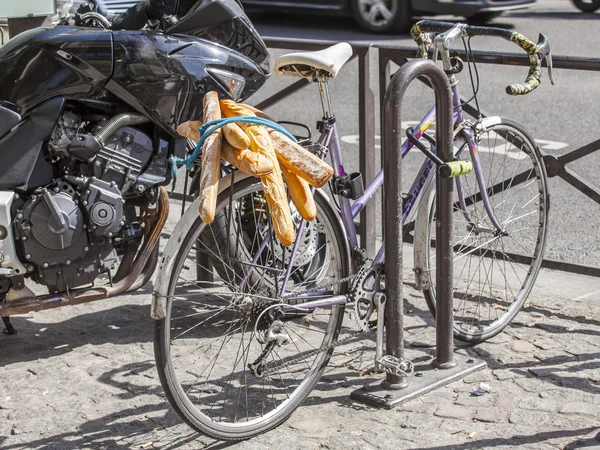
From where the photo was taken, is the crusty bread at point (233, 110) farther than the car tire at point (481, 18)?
No

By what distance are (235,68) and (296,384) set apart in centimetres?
139

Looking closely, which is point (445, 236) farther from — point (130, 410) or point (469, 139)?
point (130, 410)

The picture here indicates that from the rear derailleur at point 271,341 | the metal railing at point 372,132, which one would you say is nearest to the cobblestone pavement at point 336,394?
the rear derailleur at point 271,341

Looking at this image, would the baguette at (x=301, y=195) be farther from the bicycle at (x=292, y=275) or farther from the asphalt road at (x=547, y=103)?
the asphalt road at (x=547, y=103)

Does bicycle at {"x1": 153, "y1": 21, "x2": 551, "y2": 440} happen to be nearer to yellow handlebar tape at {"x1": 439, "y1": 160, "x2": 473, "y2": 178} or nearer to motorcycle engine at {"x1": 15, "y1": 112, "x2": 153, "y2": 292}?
yellow handlebar tape at {"x1": 439, "y1": 160, "x2": 473, "y2": 178}

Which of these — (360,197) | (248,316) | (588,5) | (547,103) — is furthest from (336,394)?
(588,5)

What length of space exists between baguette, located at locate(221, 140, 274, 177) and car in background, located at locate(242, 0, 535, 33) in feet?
34.7

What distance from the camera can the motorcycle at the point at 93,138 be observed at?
4164 mm

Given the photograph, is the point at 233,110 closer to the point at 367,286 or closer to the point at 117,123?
the point at 117,123

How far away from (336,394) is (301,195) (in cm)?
97

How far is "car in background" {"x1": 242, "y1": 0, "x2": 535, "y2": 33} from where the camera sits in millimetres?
13695

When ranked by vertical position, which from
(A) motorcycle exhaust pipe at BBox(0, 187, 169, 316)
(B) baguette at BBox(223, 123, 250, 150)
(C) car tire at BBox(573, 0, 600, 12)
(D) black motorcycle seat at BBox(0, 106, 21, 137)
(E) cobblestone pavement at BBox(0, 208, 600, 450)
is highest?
(C) car tire at BBox(573, 0, 600, 12)

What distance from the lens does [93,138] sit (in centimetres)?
418

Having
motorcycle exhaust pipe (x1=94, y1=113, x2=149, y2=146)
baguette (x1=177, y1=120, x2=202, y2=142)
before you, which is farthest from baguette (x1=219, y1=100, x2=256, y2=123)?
motorcycle exhaust pipe (x1=94, y1=113, x2=149, y2=146)
